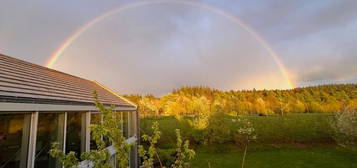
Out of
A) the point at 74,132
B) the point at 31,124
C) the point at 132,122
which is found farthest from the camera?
the point at 132,122

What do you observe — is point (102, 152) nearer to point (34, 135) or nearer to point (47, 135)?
point (34, 135)

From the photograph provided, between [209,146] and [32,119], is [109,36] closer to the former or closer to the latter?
[209,146]

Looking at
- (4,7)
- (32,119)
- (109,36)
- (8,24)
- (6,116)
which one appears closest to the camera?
(6,116)

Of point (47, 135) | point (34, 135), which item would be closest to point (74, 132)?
point (47, 135)

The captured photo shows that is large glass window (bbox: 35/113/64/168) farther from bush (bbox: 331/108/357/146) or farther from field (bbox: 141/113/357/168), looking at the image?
bush (bbox: 331/108/357/146)

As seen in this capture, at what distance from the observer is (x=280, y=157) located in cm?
1616

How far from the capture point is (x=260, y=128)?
2391 cm

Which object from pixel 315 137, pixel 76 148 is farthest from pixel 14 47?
pixel 315 137

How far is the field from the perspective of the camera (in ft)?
47.7

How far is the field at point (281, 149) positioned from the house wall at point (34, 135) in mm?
10770

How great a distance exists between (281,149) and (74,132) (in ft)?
65.9

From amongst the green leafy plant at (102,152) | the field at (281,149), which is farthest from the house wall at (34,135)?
the field at (281,149)

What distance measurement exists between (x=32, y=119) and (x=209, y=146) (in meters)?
18.2

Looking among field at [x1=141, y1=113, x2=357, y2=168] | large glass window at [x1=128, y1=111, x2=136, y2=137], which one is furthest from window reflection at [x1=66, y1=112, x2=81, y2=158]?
field at [x1=141, y1=113, x2=357, y2=168]
